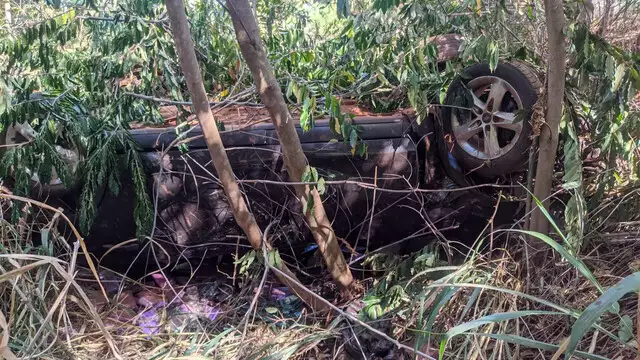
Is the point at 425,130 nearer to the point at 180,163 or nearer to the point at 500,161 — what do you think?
the point at 500,161

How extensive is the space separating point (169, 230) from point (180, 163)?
0.37 m

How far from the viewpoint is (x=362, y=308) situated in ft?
8.34

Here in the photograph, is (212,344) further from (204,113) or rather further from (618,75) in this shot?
(618,75)

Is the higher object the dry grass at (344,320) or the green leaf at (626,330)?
the green leaf at (626,330)

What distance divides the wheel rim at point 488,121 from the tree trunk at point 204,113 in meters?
1.12

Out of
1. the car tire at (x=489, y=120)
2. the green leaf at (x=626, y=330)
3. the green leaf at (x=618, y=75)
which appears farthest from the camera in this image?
the car tire at (x=489, y=120)

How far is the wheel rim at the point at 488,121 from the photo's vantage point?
266cm

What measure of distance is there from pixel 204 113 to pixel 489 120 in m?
1.38

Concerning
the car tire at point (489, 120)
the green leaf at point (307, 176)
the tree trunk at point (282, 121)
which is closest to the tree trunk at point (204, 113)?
the tree trunk at point (282, 121)

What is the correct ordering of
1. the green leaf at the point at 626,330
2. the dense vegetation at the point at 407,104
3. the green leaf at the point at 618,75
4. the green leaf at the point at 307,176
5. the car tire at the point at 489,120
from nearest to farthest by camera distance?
the green leaf at the point at 626,330 < the green leaf at the point at 618,75 < the dense vegetation at the point at 407,104 < the green leaf at the point at 307,176 < the car tire at the point at 489,120

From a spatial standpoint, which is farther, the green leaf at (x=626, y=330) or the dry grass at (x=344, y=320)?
the dry grass at (x=344, y=320)

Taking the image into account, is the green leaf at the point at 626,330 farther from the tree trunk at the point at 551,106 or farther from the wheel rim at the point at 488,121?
the wheel rim at the point at 488,121

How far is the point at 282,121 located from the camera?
237 centimetres

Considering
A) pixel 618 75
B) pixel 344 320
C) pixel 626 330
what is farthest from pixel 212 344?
pixel 618 75
